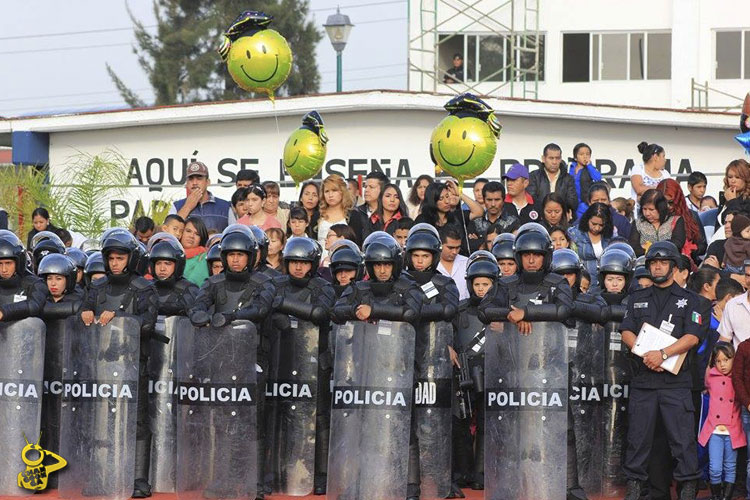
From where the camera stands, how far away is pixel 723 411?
38.7ft

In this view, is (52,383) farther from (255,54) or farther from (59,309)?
(255,54)

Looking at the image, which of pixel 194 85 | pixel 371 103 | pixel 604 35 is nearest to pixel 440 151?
pixel 371 103

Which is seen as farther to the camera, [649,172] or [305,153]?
[649,172]

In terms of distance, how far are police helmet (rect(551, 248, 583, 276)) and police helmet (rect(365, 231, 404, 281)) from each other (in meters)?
1.25

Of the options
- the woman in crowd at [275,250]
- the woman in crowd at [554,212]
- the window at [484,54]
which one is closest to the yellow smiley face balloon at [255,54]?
the woman in crowd at [275,250]

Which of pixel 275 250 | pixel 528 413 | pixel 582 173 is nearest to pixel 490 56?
pixel 582 173

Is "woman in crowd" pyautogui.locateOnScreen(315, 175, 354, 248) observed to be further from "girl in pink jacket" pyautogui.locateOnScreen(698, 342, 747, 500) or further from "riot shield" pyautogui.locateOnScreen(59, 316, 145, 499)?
"girl in pink jacket" pyautogui.locateOnScreen(698, 342, 747, 500)

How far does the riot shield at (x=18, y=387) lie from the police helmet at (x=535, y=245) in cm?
367

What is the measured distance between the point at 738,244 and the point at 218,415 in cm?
510

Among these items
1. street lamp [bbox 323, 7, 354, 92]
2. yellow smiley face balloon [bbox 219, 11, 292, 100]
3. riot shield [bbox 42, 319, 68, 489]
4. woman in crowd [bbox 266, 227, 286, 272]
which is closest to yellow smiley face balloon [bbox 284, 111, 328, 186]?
yellow smiley face balloon [bbox 219, 11, 292, 100]

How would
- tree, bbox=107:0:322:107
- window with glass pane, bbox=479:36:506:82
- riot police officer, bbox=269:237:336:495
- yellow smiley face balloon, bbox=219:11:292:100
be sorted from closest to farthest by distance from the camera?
1. riot police officer, bbox=269:237:336:495
2. yellow smiley face balloon, bbox=219:11:292:100
3. window with glass pane, bbox=479:36:506:82
4. tree, bbox=107:0:322:107

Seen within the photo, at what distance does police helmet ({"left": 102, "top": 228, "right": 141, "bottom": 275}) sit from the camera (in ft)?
39.8

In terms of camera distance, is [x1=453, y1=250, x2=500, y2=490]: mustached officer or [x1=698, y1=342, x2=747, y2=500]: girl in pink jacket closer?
[x1=698, y1=342, x2=747, y2=500]: girl in pink jacket

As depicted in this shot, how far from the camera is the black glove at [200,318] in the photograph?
11.3m
